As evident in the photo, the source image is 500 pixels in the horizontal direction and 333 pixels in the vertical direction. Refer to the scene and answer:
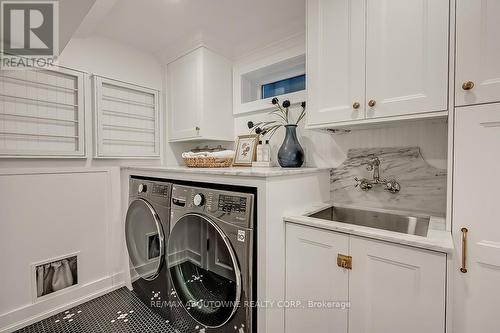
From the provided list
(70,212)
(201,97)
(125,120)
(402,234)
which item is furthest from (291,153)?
(70,212)

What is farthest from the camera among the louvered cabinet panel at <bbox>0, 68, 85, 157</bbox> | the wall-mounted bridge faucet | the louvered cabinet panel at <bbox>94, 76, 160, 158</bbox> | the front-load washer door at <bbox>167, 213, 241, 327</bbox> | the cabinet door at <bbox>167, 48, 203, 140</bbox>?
the cabinet door at <bbox>167, 48, 203, 140</bbox>

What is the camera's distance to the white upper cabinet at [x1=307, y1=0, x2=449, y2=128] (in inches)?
41.4

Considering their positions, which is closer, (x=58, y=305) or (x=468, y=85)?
(x=468, y=85)

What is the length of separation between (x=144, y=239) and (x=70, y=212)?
65 cm

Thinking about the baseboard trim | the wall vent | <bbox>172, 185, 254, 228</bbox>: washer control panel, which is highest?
<bbox>172, 185, 254, 228</bbox>: washer control panel

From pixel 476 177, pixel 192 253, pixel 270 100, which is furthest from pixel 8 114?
pixel 476 177

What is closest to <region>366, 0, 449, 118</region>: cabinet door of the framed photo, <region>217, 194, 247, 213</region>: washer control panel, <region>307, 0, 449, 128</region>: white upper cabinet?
<region>307, 0, 449, 128</region>: white upper cabinet

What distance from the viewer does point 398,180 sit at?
4.90 feet

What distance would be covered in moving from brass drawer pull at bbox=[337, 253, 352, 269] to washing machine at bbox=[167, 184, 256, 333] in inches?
16.6

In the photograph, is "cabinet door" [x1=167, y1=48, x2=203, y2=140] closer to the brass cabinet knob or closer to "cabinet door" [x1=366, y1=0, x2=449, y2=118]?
"cabinet door" [x1=366, y1=0, x2=449, y2=118]

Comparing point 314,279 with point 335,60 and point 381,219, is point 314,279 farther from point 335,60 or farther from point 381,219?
point 335,60

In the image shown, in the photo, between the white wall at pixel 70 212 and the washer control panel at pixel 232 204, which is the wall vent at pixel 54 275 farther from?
the washer control panel at pixel 232 204

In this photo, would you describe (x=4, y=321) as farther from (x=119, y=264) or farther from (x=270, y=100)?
(x=270, y=100)

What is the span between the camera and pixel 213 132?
7.26 ft
